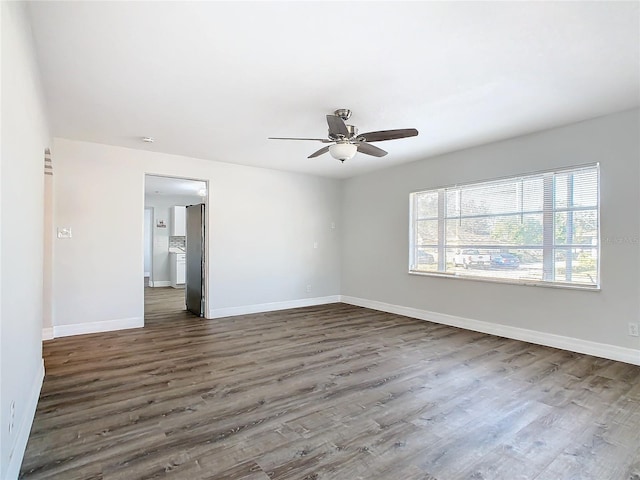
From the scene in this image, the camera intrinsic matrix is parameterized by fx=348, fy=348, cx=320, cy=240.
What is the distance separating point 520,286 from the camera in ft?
14.3

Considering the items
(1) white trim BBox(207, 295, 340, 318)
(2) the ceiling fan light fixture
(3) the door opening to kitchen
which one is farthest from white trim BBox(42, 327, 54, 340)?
(2) the ceiling fan light fixture

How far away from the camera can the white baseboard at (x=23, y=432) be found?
167cm

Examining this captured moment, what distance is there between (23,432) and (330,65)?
3010 mm

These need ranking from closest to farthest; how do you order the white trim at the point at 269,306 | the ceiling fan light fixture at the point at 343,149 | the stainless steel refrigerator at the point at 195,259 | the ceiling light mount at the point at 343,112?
1. the ceiling light mount at the point at 343,112
2. the ceiling fan light fixture at the point at 343,149
3. the white trim at the point at 269,306
4. the stainless steel refrigerator at the point at 195,259

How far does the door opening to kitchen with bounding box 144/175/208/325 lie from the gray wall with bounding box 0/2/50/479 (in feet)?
12.0

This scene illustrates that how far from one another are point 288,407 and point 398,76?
2.66 meters

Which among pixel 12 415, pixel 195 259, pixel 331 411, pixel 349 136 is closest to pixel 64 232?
pixel 195 259

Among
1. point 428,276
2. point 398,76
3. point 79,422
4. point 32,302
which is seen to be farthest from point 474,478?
point 428,276

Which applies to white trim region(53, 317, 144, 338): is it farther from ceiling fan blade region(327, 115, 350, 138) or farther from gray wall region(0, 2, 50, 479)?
ceiling fan blade region(327, 115, 350, 138)

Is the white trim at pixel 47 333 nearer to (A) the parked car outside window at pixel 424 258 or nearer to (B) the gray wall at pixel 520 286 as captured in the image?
(B) the gray wall at pixel 520 286

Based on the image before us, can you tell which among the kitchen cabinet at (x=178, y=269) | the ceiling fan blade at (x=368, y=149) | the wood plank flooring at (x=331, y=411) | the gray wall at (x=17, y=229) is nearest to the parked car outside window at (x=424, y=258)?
the wood plank flooring at (x=331, y=411)

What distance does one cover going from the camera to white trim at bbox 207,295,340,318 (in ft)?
18.4

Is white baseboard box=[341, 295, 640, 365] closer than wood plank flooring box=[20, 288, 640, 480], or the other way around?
wood plank flooring box=[20, 288, 640, 480]

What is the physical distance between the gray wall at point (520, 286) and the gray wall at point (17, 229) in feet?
15.6
